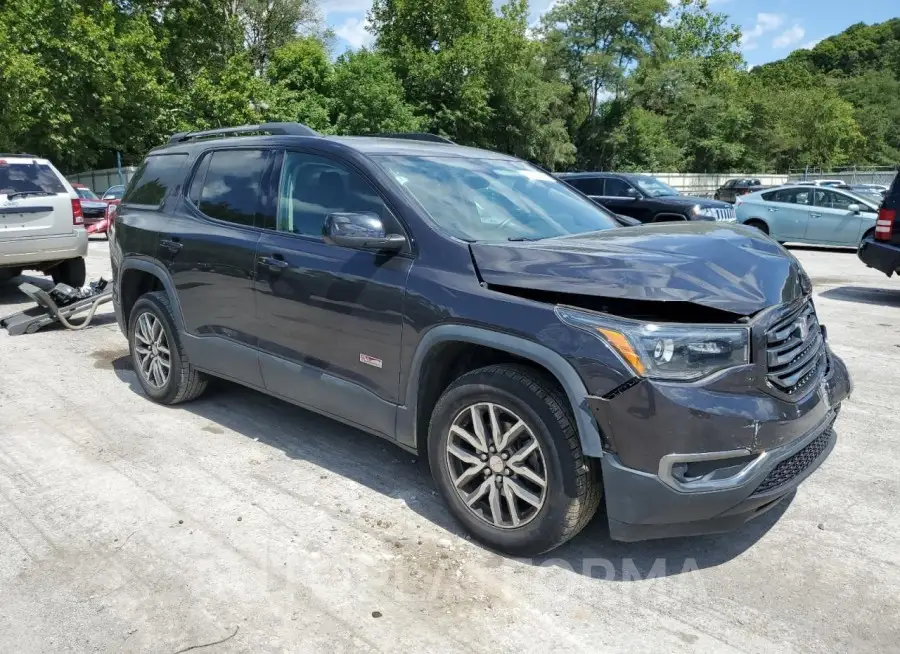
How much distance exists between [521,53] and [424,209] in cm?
3767

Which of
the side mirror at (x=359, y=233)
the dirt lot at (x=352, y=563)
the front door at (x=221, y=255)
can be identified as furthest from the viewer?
the front door at (x=221, y=255)

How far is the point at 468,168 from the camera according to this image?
4.14 m

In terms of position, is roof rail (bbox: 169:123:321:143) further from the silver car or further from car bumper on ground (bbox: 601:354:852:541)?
the silver car

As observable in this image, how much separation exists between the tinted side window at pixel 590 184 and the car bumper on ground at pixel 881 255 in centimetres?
613

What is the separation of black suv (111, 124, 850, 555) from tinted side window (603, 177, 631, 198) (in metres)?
10.3

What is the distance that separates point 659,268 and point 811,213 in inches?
594

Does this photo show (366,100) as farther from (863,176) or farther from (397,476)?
(397,476)

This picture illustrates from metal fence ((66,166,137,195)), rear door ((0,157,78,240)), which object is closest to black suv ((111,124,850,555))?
rear door ((0,157,78,240))

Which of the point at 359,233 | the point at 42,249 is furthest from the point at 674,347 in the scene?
the point at 42,249

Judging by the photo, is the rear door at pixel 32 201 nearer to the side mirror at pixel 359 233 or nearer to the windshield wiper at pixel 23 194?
the windshield wiper at pixel 23 194

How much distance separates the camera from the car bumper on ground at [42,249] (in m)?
8.73

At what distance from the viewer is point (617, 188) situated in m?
14.7

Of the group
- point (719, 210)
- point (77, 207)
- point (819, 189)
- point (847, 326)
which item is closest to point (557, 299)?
point (847, 326)

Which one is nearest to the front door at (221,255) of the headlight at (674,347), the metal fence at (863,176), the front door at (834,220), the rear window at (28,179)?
the headlight at (674,347)
